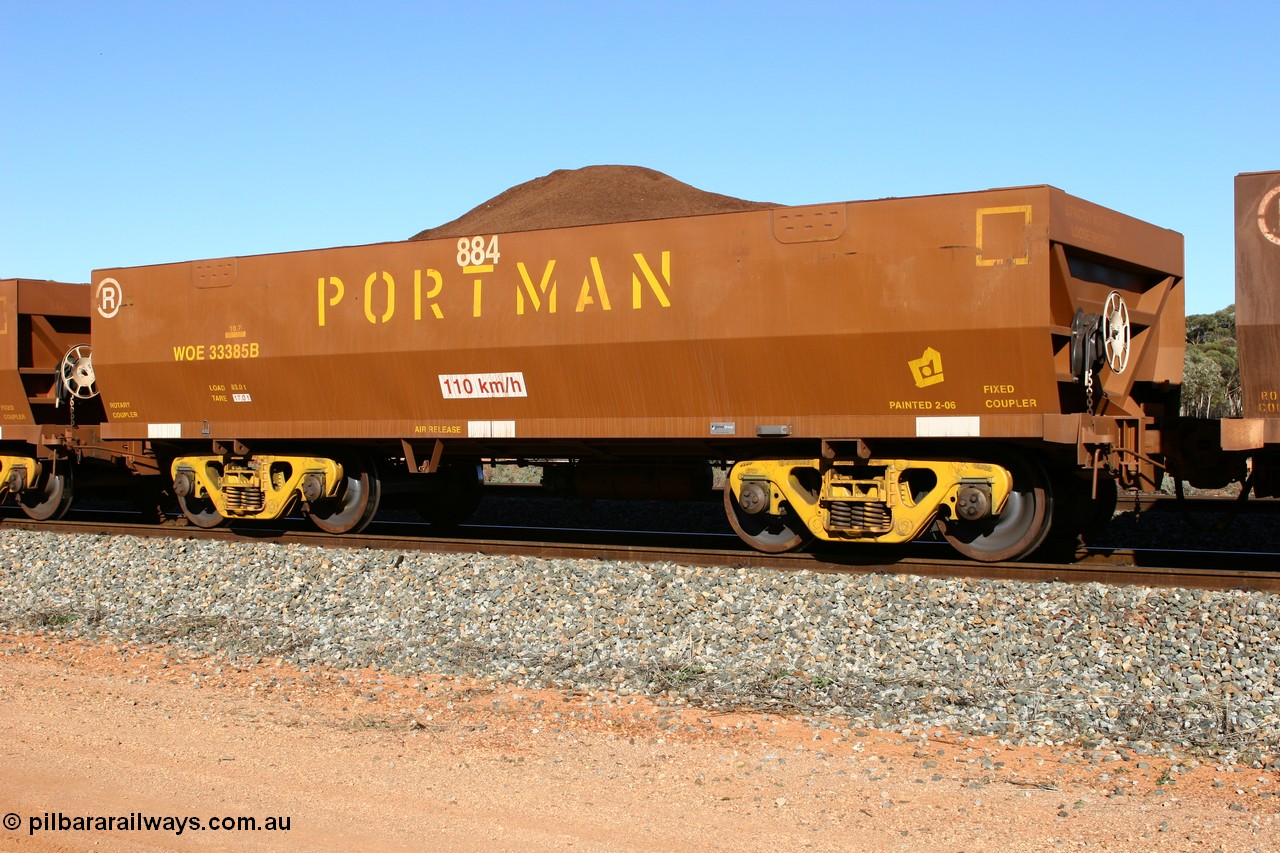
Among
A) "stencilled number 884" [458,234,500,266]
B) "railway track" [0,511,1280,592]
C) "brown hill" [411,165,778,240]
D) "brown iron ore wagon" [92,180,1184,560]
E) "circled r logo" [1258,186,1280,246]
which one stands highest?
"brown hill" [411,165,778,240]

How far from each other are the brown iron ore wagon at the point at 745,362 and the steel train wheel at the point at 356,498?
27 millimetres

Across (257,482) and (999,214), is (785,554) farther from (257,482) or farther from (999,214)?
(257,482)

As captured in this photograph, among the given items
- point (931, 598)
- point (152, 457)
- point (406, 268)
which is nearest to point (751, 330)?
point (931, 598)

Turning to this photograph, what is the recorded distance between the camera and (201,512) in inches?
594

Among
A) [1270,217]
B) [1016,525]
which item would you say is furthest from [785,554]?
[1270,217]

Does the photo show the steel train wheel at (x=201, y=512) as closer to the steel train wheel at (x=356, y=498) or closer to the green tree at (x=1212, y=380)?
the steel train wheel at (x=356, y=498)

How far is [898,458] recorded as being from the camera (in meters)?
10.9

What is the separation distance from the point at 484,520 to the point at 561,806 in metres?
11.1

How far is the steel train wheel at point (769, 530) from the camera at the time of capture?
452 inches

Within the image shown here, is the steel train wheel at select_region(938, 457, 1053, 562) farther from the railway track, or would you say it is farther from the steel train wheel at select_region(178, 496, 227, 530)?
the steel train wheel at select_region(178, 496, 227, 530)

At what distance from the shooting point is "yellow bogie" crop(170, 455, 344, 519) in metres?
13.6

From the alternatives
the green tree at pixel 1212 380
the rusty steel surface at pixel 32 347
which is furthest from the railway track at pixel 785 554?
the green tree at pixel 1212 380

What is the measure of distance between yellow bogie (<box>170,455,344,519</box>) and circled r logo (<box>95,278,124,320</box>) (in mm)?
1947

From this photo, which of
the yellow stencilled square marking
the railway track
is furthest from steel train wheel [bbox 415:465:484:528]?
the yellow stencilled square marking
